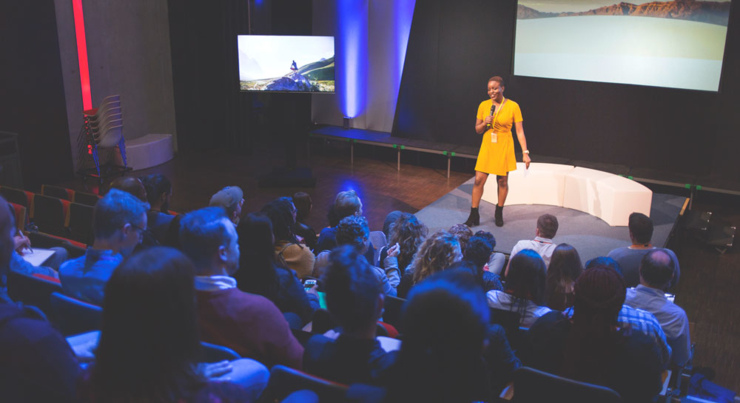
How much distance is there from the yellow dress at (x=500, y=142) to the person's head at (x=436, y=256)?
284cm

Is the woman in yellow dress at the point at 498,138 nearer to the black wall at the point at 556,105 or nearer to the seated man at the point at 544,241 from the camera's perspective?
the seated man at the point at 544,241

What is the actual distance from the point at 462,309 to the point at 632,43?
283 inches

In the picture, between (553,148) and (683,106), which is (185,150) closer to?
(553,148)

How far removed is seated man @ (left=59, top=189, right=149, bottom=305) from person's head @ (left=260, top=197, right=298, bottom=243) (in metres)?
0.97

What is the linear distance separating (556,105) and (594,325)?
21.5 feet

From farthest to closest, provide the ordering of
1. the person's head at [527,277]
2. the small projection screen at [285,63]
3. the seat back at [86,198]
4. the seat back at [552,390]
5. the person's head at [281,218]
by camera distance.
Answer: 1. the small projection screen at [285,63]
2. the seat back at [86,198]
3. the person's head at [281,218]
4. the person's head at [527,277]
5. the seat back at [552,390]

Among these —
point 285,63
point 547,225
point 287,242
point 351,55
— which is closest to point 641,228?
point 547,225

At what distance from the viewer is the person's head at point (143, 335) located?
4.12ft

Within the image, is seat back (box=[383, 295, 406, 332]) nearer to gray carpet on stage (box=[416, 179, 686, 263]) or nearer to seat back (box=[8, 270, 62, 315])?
seat back (box=[8, 270, 62, 315])

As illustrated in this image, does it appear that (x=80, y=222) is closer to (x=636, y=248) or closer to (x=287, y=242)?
(x=287, y=242)

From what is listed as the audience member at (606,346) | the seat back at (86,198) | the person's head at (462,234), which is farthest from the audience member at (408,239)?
the seat back at (86,198)

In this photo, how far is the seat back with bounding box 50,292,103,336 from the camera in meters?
2.17

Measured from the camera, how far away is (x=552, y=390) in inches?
81.2

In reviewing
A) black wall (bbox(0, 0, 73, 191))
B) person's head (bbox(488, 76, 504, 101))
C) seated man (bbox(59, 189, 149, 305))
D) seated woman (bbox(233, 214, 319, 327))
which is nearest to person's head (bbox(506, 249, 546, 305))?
seated woman (bbox(233, 214, 319, 327))
